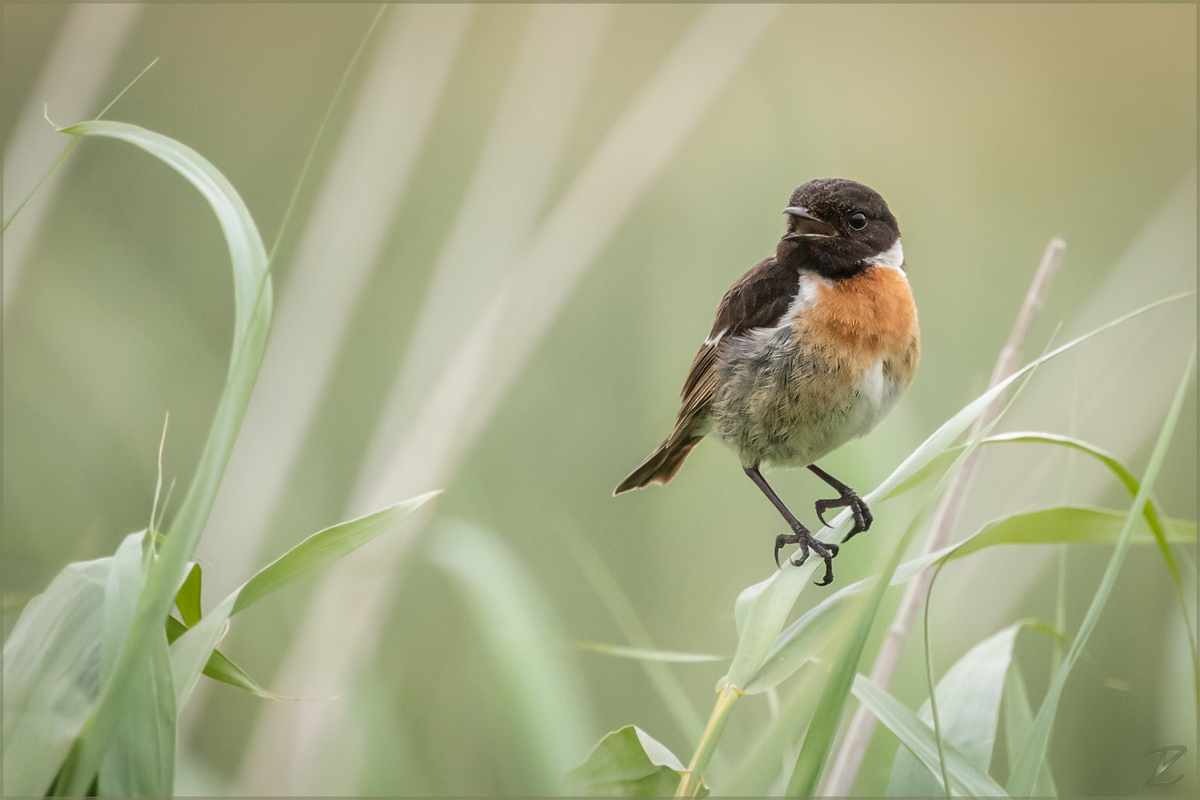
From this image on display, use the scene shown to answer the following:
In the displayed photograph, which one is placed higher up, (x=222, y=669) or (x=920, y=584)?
(x=920, y=584)

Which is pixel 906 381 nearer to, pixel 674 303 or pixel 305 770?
pixel 674 303

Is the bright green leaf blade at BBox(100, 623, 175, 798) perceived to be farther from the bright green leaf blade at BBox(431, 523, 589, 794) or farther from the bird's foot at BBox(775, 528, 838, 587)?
the bird's foot at BBox(775, 528, 838, 587)

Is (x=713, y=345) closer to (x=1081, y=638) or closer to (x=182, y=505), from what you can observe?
(x=1081, y=638)

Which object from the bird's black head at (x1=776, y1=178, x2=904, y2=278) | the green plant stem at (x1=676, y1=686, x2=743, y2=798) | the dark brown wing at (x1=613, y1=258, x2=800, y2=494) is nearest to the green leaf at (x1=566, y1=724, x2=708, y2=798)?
the green plant stem at (x1=676, y1=686, x2=743, y2=798)

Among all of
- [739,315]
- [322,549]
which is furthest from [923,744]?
[739,315]

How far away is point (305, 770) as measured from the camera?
180 cm

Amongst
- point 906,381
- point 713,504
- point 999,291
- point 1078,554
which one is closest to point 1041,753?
point 906,381

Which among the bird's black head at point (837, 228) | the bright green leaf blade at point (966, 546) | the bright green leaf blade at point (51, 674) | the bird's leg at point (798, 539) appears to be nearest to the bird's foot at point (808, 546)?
the bird's leg at point (798, 539)

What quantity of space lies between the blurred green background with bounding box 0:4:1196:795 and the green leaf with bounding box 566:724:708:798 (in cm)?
64

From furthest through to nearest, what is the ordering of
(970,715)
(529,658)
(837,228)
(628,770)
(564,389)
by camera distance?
(564,389) → (837,228) → (529,658) → (970,715) → (628,770)

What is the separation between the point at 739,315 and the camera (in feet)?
6.46

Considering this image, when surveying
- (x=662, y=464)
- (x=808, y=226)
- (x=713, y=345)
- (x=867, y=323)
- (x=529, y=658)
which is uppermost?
(x=808, y=226)

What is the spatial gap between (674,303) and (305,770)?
158 cm

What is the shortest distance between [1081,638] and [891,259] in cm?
122
